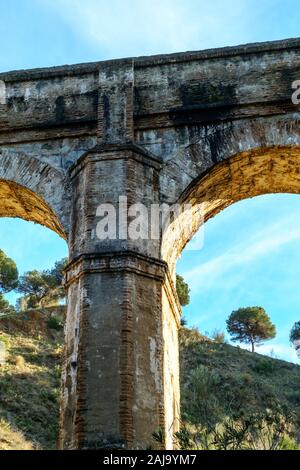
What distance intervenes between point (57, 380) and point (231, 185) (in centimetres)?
1511

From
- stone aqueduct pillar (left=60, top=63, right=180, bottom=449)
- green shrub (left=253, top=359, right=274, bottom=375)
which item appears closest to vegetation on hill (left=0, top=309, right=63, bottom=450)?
green shrub (left=253, top=359, right=274, bottom=375)

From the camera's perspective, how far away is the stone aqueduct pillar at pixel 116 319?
7.34 m

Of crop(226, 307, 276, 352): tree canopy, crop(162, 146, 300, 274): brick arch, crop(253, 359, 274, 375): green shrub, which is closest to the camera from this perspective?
crop(162, 146, 300, 274): brick arch

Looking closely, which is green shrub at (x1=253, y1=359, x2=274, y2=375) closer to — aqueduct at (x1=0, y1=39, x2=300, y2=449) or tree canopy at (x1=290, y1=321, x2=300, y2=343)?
tree canopy at (x1=290, y1=321, x2=300, y2=343)

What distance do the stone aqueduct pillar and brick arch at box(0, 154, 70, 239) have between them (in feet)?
0.78

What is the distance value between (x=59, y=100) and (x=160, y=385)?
14.3ft

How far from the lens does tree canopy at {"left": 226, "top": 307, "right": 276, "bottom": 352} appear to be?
36.3 metres

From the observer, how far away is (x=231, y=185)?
9.74m

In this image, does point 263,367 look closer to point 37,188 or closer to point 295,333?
point 295,333

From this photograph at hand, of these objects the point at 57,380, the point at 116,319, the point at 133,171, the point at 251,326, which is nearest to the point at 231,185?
the point at 133,171

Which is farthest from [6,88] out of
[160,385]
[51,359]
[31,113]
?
[51,359]

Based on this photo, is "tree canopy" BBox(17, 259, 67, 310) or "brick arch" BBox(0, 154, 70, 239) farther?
"tree canopy" BBox(17, 259, 67, 310)

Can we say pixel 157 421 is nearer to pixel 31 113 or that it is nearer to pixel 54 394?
pixel 31 113

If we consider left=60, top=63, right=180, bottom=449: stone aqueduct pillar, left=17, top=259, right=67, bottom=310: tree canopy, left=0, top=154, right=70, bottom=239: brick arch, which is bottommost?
left=60, top=63, right=180, bottom=449: stone aqueduct pillar
